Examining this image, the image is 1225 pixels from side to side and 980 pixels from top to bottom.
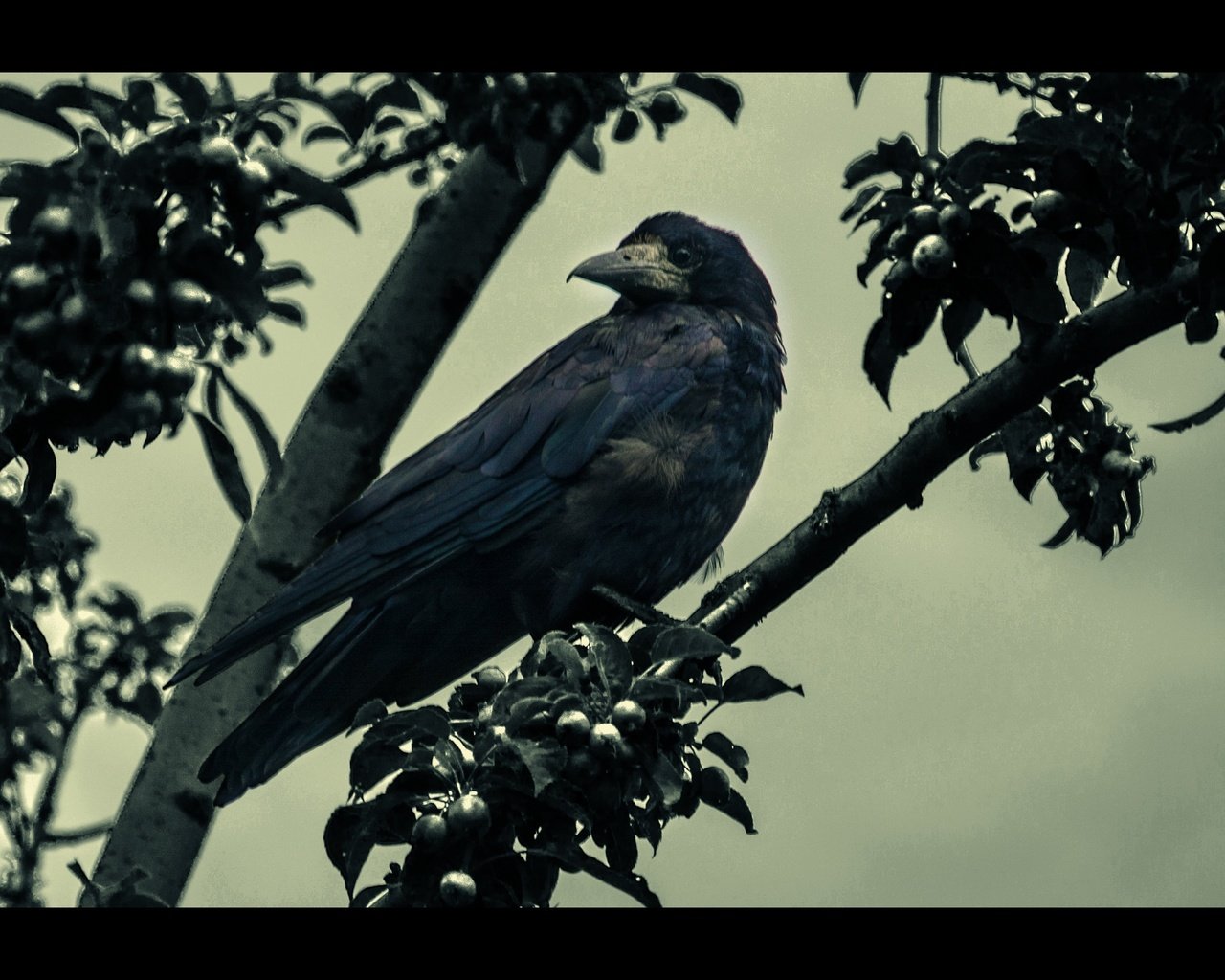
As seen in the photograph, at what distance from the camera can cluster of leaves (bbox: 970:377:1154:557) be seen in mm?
3375

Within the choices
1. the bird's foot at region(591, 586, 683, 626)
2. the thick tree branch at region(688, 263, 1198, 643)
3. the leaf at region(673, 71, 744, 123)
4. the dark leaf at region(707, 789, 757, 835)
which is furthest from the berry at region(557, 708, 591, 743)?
the leaf at region(673, 71, 744, 123)

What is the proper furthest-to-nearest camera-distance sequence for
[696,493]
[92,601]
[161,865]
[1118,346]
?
[92,601] → [696,493] → [161,865] → [1118,346]

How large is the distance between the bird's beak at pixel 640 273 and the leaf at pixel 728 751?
1868 millimetres

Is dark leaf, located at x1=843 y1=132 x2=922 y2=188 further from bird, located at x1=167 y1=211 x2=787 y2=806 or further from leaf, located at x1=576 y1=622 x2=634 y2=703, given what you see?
bird, located at x1=167 y1=211 x2=787 y2=806

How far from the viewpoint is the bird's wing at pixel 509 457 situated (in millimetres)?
4027

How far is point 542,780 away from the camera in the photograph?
8.90 feet

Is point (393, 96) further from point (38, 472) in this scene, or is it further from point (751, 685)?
point (751, 685)

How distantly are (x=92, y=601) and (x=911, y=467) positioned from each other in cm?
266

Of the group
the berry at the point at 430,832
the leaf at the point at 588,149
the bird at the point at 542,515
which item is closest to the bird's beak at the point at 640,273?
the bird at the point at 542,515

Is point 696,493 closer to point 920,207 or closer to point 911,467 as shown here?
point 911,467

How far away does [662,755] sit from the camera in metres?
2.91

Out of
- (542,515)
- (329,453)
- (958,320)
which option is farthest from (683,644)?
(329,453)
